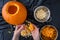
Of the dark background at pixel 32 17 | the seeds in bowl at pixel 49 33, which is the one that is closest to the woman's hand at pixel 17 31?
the dark background at pixel 32 17

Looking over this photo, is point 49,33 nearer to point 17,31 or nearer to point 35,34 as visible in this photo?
point 35,34

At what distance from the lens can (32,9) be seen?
1.00m

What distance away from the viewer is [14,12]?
0.94 meters

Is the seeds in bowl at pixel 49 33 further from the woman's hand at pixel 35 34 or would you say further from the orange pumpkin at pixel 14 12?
the orange pumpkin at pixel 14 12

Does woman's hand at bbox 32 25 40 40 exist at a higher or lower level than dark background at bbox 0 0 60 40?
lower

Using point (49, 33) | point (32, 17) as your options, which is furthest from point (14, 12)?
point (49, 33)

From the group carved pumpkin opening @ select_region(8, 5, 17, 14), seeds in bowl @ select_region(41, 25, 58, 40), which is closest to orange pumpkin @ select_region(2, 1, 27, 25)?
carved pumpkin opening @ select_region(8, 5, 17, 14)

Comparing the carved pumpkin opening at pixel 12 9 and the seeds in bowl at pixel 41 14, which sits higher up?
the carved pumpkin opening at pixel 12 9

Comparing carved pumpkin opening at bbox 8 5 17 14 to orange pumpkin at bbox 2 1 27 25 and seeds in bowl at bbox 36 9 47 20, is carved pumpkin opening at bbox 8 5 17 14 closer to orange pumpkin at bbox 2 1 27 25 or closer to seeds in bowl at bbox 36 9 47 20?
orange pumpkin at bbox 2 1 27 25

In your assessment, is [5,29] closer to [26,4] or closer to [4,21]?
[4,21]

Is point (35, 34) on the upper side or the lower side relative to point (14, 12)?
lower

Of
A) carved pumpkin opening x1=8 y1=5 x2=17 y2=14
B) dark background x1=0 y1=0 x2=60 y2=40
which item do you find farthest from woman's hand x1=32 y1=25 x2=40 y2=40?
carved pumpkin opening x1=8 y1=5 x2=17 y2=14

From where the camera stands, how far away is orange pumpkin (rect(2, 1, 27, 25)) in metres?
0.90

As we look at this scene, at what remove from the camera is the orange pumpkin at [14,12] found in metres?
0.90
